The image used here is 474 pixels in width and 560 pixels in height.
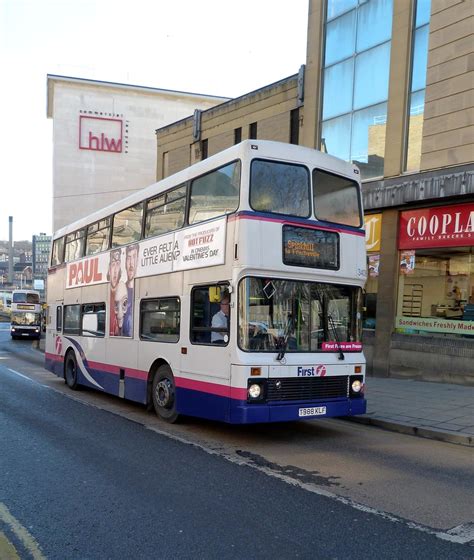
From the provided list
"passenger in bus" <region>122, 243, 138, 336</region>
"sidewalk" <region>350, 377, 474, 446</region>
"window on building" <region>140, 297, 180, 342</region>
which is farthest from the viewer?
"passenger in bus" <region>122, 243, 138, 336</region>

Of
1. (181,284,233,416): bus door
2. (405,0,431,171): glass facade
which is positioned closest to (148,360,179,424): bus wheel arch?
(181,284,233,416): bus door

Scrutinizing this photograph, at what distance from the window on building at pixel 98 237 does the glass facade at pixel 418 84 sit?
8315 mm

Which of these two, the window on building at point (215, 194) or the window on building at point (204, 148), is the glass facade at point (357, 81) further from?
the window on building at point (215, 194)

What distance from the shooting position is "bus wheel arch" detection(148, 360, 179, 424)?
8.39 meters

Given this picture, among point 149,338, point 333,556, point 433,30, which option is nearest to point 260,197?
point 149,338

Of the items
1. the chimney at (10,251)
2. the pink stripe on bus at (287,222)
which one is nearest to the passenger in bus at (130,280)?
the pink stripe on bus at (287,222)

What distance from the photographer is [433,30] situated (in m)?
13.5

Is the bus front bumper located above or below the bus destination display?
below

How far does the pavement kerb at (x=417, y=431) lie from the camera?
750cm

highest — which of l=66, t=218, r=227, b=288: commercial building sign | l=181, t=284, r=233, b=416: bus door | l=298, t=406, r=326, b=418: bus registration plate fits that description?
l=66, t=218, r=227, b=288: commercial building sign

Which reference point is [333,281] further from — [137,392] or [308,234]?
[137,392]

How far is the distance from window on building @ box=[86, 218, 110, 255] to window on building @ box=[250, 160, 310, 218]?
195 inches

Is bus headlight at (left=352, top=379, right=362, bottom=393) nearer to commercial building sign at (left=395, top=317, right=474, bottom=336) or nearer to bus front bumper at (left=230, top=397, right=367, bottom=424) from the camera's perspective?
bus front bumper at (left=230, top=397, right=367, bottom=424)

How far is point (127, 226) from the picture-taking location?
33.8 feet
